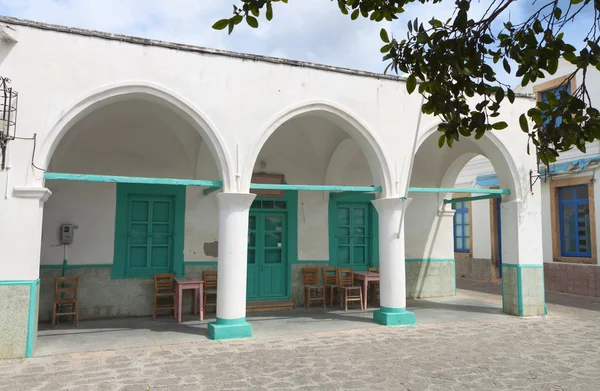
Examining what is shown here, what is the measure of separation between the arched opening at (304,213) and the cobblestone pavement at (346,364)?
8.09 ft

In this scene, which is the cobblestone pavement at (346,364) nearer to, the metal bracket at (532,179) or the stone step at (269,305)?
the stone step at (269,305)

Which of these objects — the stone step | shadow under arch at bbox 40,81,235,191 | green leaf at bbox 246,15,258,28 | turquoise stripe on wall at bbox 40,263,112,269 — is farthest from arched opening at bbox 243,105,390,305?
green leaf at bbox 246,15,258,28

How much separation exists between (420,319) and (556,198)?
6139 mm

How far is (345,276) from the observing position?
30.3 feet

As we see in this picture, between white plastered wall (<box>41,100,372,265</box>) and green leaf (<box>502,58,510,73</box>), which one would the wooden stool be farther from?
green leaf (<box>502,58,510,73</box>)

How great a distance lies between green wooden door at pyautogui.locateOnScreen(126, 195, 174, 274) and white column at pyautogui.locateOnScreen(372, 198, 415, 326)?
354 cm

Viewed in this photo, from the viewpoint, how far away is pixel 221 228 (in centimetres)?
655

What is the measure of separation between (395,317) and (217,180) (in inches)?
134

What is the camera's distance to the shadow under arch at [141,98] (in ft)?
18.8

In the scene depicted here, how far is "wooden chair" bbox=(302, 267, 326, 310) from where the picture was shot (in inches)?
348

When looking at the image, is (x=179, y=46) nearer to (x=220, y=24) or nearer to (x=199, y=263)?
(x=199, y=263)

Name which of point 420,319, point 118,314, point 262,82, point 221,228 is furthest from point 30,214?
point 420,319

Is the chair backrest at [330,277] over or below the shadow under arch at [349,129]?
below

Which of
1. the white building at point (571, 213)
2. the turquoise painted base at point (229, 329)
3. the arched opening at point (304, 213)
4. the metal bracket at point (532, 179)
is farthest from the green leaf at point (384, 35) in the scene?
the white building at point (571, 213)
